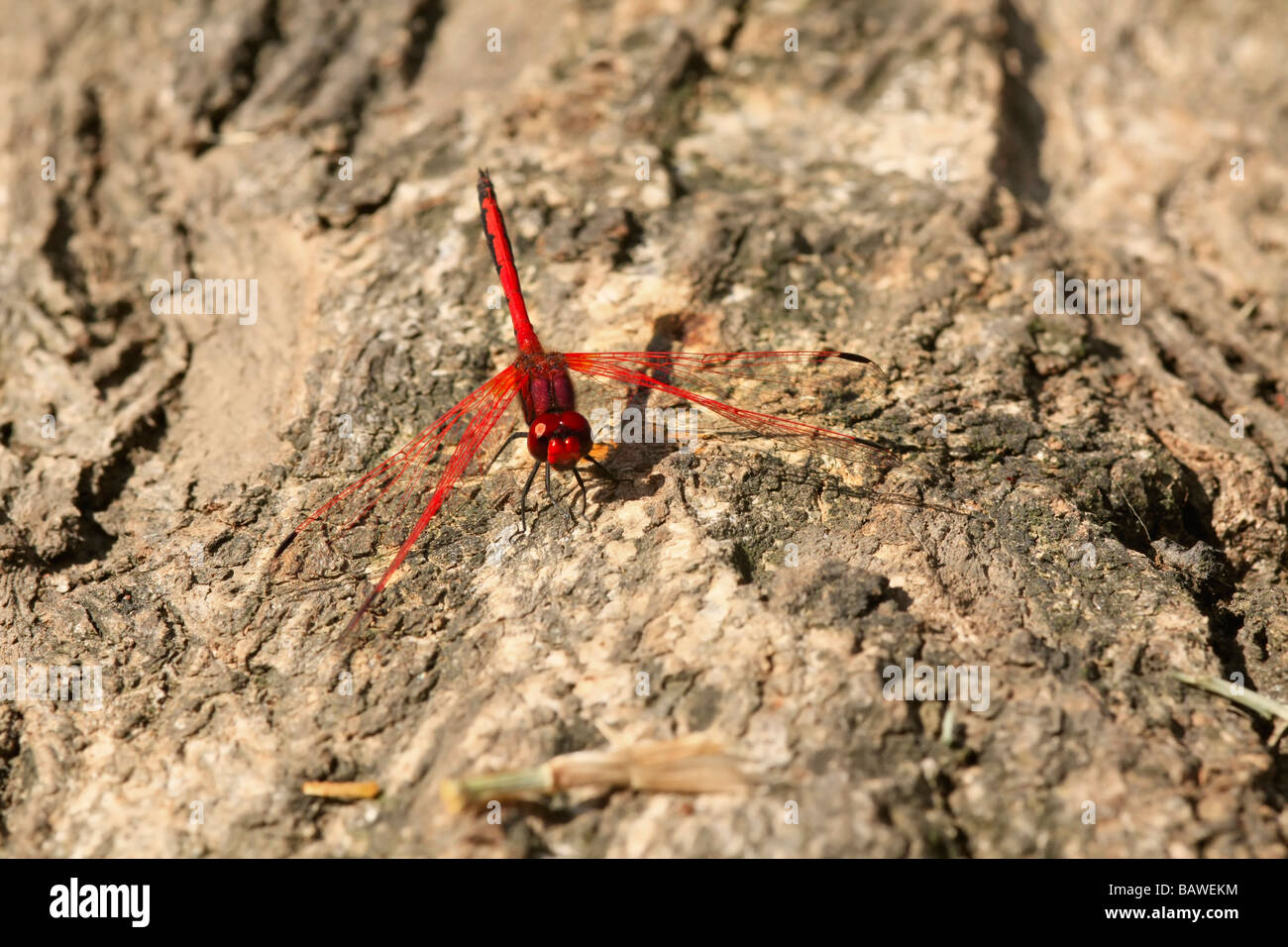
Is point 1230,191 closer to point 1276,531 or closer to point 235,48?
point 1276,531

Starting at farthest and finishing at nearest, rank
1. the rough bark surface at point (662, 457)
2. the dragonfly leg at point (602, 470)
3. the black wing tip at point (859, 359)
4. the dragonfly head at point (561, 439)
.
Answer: the black wing tip at point (859, 359) < the dragonfly leg at point (602, 470) < the dragonfly head at point (561, 439) < the rough bark surface at point (662, 457)

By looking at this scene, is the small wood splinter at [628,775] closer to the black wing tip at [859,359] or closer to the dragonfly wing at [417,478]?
the dragonfly wing at [417,478]

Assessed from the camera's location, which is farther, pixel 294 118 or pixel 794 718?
pixel 294 118

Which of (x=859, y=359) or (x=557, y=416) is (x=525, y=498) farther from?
(x=859, y=359)

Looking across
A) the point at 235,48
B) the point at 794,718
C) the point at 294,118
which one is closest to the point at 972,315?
the point at 794,718

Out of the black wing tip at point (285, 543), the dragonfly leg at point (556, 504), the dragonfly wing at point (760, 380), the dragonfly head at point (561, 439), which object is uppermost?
the dragonfly wing at point (760, 380)

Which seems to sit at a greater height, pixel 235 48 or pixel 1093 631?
pixel 235 48

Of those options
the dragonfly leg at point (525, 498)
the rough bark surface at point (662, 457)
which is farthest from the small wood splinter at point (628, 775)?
the dragonfly leg at point (525, 498)

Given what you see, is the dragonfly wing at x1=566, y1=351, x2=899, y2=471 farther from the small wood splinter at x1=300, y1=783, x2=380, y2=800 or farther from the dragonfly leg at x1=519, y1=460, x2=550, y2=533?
the small wood splinter at x1=300, y1=783, x2=380, y2=800

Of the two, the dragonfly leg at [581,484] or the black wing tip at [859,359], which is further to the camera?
the black wing tip at [859,359]
